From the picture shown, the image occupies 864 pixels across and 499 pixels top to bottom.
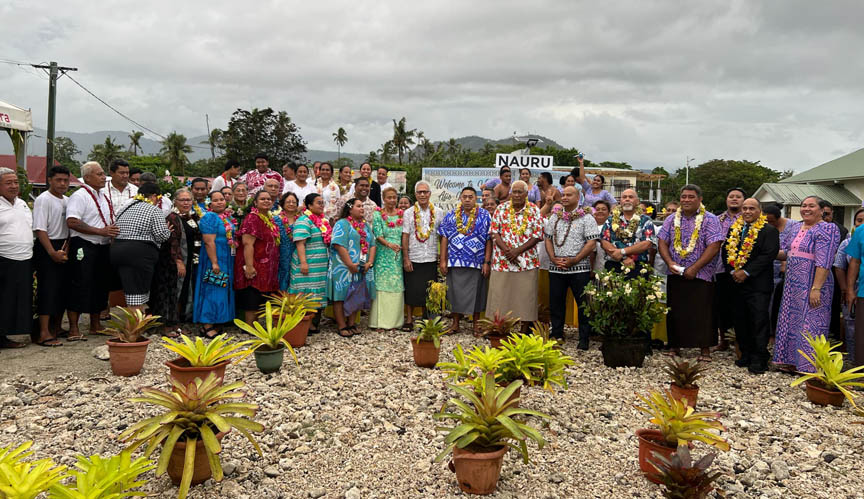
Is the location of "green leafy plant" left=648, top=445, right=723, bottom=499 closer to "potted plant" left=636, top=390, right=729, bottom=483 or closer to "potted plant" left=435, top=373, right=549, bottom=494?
"potted plant" left=636, top=390, right=729, bottom=483

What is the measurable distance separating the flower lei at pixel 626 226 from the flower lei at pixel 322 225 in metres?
3.30

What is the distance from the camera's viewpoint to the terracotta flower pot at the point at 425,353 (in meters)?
5.63

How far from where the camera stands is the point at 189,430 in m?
3.18

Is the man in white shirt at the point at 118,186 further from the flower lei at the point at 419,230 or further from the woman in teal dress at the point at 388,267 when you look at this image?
the flower lei at the point at 419,230

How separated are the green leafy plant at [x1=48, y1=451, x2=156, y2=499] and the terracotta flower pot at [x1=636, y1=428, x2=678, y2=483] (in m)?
2.83

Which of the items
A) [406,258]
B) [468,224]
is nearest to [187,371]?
[406,258]

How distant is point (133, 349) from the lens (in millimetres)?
5031

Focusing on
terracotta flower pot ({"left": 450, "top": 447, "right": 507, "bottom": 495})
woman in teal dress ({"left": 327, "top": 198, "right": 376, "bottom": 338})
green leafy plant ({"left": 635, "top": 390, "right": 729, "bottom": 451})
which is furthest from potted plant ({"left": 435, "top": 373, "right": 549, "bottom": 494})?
woman in teal dress ({"left": 327, "top": 198, "right": 376, "bottom": 338})

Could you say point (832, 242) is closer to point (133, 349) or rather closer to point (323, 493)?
point (323, 493)

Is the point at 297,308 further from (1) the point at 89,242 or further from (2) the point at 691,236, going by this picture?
(2) the point at 691,236

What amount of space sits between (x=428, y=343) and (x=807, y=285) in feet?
12.6

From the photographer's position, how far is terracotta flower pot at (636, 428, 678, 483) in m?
3.48

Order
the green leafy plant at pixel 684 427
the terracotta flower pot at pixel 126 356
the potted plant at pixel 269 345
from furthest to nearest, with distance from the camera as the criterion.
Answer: the potted plant at pixel 269 345 < the terracotta flower pot at pixel 126 356 < the green leafy plant at pixel 684 427

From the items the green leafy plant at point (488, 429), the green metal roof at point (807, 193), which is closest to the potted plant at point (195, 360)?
the green leafy plant at point (488, 429)
